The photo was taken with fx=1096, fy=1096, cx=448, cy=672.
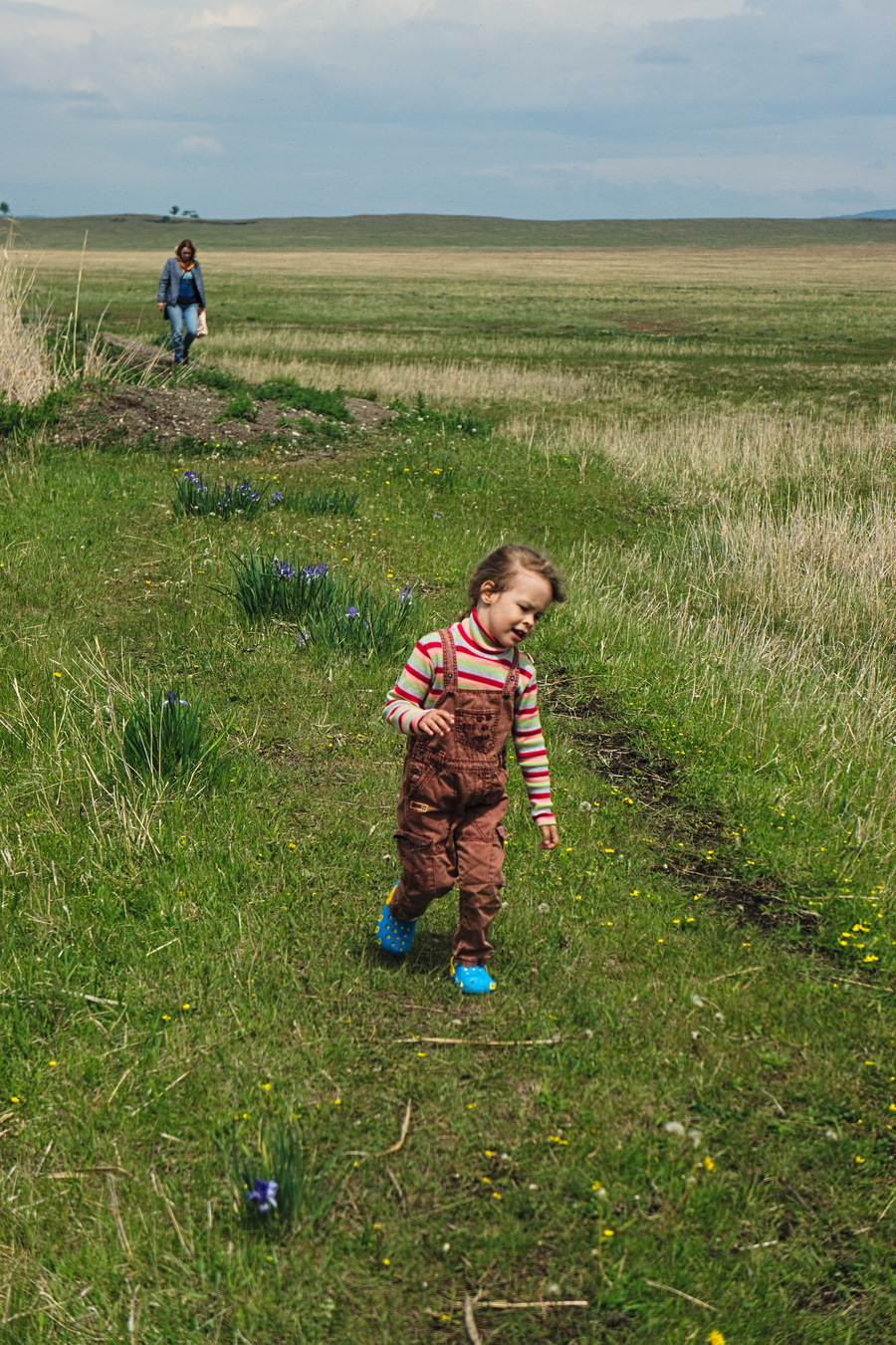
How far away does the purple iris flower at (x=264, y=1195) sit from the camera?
A: 2701 mm

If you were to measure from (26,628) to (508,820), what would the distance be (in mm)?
3518

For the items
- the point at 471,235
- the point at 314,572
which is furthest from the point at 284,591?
the point at 471,235

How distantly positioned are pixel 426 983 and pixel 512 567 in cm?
149

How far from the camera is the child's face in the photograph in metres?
3.41

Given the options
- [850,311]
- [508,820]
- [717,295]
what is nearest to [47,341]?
[508,820]

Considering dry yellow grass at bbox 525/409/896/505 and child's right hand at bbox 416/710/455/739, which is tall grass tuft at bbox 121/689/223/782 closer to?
child's right hand at bbox 416/710/455/739

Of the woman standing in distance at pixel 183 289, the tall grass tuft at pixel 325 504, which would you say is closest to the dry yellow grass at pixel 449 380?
the woman standing in distance at pixel 183 289

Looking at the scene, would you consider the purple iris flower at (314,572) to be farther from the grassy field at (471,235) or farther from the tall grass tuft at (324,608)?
the grassy field at (471,235)

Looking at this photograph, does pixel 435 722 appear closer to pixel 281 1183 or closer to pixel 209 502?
pixel 281 1183

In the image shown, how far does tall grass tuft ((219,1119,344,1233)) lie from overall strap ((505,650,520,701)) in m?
1.43

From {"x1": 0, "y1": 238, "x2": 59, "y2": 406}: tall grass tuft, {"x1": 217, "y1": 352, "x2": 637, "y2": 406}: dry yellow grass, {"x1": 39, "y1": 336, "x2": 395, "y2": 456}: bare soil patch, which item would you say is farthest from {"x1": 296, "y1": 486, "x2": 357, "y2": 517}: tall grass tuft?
{"x1": 217, "y1": 352, "x2": 637, "y2": 406}: dry yellow grass

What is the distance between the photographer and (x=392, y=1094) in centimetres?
329

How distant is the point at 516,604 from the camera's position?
11.2 feet

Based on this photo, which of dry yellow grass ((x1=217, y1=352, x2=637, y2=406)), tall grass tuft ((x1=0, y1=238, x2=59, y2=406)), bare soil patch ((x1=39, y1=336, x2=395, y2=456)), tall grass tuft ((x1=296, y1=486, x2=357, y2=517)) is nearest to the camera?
tall grass tuft ((x1=296, y1=486, x2=357, y2=517))
